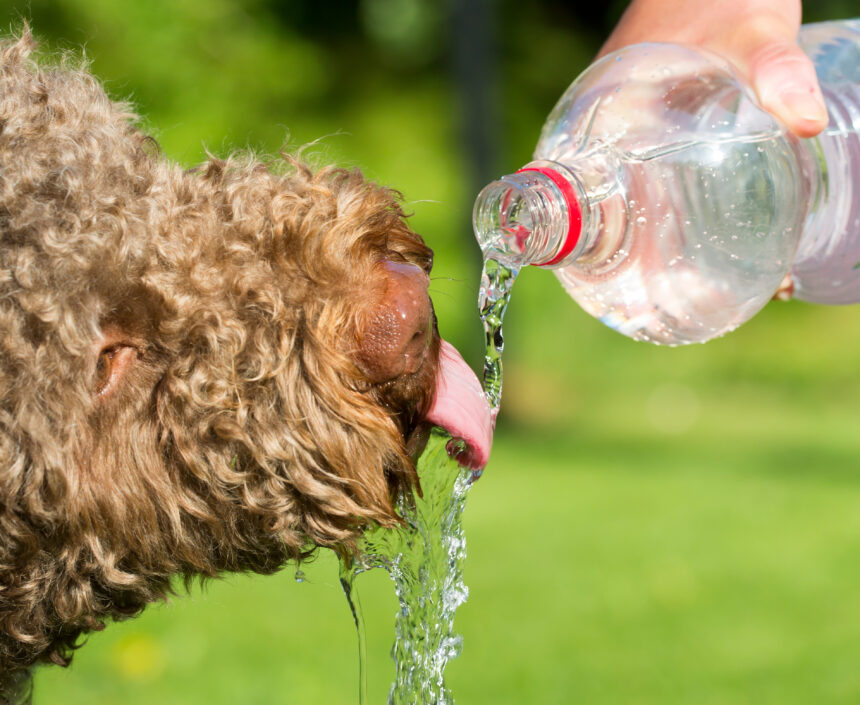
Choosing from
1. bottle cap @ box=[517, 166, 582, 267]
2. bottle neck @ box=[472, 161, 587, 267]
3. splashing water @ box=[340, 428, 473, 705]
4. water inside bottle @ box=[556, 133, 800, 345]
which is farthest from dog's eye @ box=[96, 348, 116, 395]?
water inside bottle @ box=[556, 133, 800, 345]

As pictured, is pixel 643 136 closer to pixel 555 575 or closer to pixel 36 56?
pixel 36 56

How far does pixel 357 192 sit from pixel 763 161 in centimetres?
96

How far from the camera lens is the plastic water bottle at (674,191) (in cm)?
262

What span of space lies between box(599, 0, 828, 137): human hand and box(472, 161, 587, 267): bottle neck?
0.48 meters

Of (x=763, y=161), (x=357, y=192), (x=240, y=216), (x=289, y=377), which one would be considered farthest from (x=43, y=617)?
(x=763, y=161)

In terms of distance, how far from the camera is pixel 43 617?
90.0 inches

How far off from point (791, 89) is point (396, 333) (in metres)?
1.04

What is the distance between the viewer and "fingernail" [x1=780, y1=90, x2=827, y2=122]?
7.93ft

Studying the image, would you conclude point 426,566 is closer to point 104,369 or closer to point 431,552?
point 431,552

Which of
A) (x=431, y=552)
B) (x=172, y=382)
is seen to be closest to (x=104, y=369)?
(x=172, y=382)

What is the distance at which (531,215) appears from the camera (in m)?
2.33

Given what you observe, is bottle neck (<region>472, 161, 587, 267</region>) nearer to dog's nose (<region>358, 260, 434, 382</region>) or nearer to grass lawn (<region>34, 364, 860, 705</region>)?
dog's nose (<region>358, 260, 434, 382</region>)

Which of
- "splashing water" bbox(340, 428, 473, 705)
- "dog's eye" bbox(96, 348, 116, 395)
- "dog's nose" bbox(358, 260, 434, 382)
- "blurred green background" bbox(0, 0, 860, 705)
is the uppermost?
"dog's nose" bbox(358, 260, 434, 382)

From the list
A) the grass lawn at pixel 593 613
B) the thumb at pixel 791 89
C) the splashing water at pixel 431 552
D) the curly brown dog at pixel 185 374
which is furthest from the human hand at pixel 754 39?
the grass lawn at pixel 593 613
